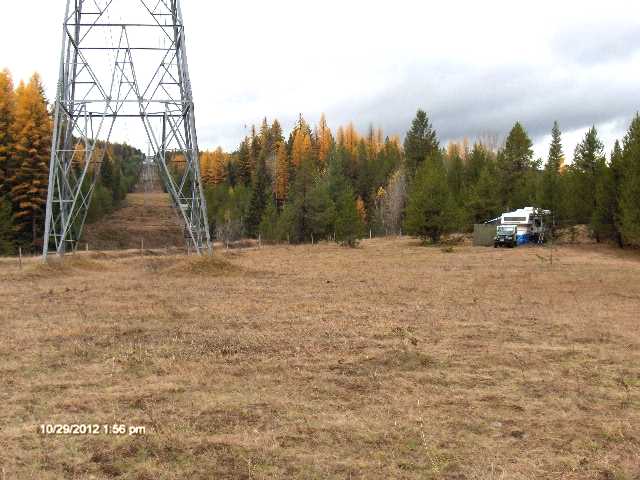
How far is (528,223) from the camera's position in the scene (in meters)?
41.8

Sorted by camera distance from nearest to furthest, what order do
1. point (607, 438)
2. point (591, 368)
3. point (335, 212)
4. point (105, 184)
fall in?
1. point (607, 438)
2. point (591, 368)
3. point (335, 212)
4. point (105, 184)

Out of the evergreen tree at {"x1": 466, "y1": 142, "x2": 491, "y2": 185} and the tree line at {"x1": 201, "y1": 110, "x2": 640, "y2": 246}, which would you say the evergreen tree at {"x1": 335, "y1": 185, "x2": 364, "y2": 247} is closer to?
the tree line at {"x1": 201, "y1": 110, "x2": 640, "y2": 246}

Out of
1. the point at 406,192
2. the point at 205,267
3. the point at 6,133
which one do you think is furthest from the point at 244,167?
the point at 205,267

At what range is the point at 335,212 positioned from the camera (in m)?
44.8

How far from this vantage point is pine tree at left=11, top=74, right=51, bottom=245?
122 ft

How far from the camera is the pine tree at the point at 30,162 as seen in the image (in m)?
37.1

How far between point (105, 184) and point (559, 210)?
2338 inches

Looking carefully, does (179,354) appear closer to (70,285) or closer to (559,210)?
(70,285)

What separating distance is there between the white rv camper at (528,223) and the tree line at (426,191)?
2.30 m

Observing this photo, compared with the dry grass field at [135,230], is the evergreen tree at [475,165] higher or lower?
higher

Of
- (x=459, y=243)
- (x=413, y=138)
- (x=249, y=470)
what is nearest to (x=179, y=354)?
(x=249, y=470)

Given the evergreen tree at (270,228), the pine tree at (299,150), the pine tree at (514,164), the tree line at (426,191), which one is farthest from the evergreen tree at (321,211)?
the pine tree at (299,150)

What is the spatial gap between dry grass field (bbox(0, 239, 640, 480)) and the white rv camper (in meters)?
26.2

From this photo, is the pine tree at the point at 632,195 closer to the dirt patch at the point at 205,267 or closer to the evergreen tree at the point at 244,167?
the dirt patch at the point at 205,267
